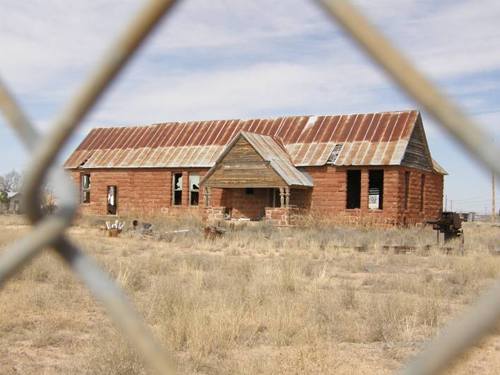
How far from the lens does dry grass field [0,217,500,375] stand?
18.7ft

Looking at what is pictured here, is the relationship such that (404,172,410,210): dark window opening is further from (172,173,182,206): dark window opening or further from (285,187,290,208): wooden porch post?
(172,173,182,206): dark window opening

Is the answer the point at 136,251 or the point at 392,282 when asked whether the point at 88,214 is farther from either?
the point at 392,282

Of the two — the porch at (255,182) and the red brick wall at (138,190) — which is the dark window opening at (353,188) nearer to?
the porch at (255,182)

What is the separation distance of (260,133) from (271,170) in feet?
16.5

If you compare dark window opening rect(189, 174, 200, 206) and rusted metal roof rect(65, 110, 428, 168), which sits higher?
rusted metal roof rect(65, 110, 428, 168)

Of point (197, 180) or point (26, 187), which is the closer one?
point (26, 187)

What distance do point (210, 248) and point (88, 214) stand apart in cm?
1602

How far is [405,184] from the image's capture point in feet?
83.1

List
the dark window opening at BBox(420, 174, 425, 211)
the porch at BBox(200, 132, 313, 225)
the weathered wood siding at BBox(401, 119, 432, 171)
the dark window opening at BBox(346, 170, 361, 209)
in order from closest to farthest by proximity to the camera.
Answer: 1. the porch at BBox(200, 132, 313, 225)
2. the weathered wood siding at BBox(401, 119, 432, 171)
3. the dark window opening at BBox(420, 174, 425, 211)
4. the dark window opening at BBox(346, 170, 361, 209)

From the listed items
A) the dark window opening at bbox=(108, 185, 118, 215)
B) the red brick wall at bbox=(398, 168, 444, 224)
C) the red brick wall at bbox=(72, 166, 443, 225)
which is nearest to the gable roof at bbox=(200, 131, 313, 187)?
the red brick wall at bbox=(72, 166, 443, 225)

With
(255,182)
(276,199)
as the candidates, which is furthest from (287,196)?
(276,199)

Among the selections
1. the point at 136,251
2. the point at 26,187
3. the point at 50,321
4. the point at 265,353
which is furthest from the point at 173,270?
the point at 26,187

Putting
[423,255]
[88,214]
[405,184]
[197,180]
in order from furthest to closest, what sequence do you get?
[88,214] < [197,180] < [405,184] < [423,255]

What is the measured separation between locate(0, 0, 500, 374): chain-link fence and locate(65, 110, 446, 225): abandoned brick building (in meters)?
23.4
